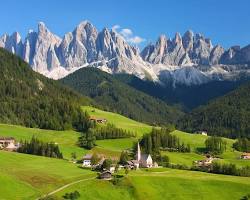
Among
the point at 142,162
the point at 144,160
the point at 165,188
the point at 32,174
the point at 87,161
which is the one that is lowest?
the point at 165,188

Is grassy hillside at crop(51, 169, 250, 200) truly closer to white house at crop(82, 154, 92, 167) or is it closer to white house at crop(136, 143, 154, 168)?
white house at crop(136, 143, 154, 168)

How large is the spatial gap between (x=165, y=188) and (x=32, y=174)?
3394cm

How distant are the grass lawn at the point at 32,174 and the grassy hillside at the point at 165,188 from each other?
6.71 meters

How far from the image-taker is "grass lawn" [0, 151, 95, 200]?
12638 cm

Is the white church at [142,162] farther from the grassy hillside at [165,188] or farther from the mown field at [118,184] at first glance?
the grassy hillside at [165,188]

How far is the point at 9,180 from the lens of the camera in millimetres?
132500

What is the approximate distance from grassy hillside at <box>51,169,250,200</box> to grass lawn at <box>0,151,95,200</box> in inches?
264

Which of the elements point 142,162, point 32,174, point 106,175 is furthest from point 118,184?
point 142,162

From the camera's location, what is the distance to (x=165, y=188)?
143 m

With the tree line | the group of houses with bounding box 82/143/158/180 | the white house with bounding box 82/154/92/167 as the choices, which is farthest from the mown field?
the tree line

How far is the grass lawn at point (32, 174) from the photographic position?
126 meters

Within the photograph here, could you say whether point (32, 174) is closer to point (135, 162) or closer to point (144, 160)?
point (135, 162)

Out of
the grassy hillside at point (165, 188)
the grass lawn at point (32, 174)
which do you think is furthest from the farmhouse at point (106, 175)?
the grass lawn at point (32, 174)

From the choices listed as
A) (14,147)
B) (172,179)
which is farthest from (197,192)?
(14,147)
